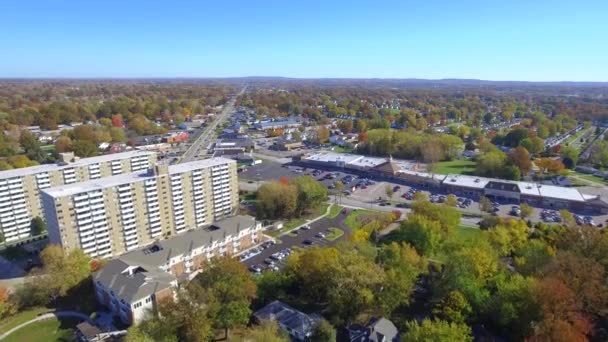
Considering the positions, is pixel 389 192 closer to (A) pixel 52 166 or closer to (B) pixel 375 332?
(B) pixel 375 332

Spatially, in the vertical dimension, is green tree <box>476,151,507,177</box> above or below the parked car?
above

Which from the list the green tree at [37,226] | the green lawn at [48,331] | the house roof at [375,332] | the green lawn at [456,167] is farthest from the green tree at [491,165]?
the green tree at [37,226]

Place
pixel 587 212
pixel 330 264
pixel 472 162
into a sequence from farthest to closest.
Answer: pixel 472 162 → pixel 587 212 → pixel 330 264

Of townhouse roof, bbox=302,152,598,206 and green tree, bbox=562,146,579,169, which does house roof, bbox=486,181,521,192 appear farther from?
green tree, bbox=562,146,579,169

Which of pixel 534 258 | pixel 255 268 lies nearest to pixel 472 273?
pixel 534 258

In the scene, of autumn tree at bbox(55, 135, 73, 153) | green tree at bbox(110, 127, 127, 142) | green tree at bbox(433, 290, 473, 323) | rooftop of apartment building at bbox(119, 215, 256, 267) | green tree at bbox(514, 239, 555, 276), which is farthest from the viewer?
green tree at bbox(110, 127, 127, 142)

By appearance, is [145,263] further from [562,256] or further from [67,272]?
[562,256]

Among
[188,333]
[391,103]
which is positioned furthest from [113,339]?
[391,103]

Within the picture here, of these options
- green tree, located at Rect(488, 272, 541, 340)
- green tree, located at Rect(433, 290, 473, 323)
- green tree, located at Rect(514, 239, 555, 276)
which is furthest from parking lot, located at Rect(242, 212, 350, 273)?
green tree, located at Rect(488, 272, 541, 340)
